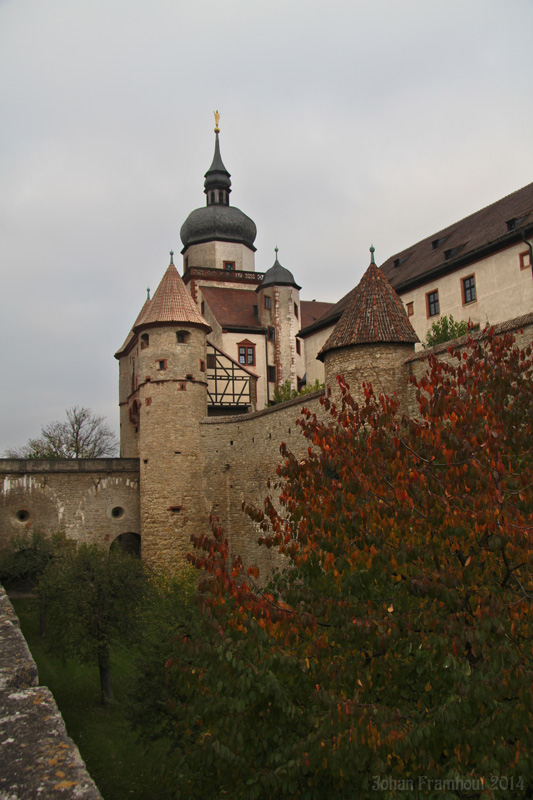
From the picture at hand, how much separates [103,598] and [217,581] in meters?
14.0

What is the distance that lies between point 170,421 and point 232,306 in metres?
15.9

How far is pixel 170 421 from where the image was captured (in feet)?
87.3

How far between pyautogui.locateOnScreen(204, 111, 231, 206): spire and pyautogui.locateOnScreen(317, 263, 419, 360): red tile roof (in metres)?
34.7

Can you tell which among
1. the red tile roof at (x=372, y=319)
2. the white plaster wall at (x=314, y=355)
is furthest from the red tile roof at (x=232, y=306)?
the red tile roof at (x=372, y=319)

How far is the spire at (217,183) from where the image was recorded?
4988 cm

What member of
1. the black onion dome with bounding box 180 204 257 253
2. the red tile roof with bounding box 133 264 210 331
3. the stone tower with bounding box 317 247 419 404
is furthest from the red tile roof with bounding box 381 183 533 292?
the black onion dome with bounding box 180 204 257 253

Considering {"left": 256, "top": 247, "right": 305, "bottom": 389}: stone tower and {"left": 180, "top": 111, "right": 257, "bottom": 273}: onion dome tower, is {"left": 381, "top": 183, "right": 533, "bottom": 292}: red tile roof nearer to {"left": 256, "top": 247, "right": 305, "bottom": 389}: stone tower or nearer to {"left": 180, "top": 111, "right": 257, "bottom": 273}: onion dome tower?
{"left": 256, "top": 247, "right": 305, "bottom": 389}: stone tower

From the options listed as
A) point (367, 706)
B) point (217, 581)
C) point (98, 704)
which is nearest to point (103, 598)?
point (98, 704)

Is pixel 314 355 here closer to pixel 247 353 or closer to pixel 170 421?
pixel 247 353

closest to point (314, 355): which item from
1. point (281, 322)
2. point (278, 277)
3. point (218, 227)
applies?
point (281, 322)

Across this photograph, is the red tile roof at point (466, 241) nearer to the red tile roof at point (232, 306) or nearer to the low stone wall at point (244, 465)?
the red tile roof at point (232, 306)

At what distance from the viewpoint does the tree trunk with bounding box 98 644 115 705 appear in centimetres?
1933

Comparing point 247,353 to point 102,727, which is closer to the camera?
point 102,727

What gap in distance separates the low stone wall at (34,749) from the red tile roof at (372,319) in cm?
1343
